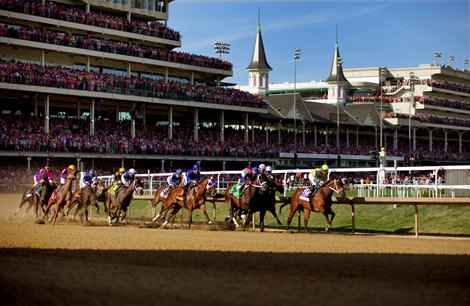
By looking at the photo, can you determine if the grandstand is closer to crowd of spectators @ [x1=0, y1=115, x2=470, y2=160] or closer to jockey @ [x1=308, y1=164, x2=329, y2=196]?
crowd of spectators @ [x1=0, y1=115, x2=470, y2=160]

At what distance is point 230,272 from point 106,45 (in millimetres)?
45456

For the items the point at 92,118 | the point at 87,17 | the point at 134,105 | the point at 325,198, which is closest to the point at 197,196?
the point at 325,198

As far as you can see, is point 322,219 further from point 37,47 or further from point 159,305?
point 37,47

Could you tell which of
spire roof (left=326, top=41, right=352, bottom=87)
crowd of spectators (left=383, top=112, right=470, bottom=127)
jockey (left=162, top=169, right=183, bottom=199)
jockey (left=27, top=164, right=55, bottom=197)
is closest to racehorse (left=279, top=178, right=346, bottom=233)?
jockey (left=162, top=169, right=183, bottom=199)

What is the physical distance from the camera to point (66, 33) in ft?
180

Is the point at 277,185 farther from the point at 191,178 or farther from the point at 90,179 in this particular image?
the point at 90,179

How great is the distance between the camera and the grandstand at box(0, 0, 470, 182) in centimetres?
4947

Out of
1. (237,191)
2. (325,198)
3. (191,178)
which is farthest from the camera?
(191,178)

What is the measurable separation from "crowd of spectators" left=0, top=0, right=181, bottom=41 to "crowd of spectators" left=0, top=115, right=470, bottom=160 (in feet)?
22.8

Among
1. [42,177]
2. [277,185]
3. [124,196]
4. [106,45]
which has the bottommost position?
[124,196]

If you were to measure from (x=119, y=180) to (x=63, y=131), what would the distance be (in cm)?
2293

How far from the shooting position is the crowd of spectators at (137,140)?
47.0 m

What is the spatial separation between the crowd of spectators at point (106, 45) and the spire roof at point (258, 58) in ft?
45.8

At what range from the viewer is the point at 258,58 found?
79688mm
